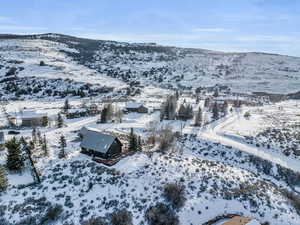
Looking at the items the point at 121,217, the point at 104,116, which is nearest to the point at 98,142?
the point at 121,217

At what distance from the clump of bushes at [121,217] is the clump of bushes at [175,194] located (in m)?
4.70

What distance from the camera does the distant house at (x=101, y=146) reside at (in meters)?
28.9

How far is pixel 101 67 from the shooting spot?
5197 inches

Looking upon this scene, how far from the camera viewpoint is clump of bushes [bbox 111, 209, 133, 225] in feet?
69.2

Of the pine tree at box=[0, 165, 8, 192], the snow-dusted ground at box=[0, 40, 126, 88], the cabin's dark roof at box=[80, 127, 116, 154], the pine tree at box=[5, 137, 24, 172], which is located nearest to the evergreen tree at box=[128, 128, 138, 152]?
the cabin's dark roof at box=[80, 127, 116, 154]

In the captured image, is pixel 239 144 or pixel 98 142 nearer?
pixel 98 142

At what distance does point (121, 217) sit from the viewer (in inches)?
843

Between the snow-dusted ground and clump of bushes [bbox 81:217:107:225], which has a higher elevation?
the snow-dusted ground

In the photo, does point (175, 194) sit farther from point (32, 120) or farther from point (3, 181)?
point (32, 120)

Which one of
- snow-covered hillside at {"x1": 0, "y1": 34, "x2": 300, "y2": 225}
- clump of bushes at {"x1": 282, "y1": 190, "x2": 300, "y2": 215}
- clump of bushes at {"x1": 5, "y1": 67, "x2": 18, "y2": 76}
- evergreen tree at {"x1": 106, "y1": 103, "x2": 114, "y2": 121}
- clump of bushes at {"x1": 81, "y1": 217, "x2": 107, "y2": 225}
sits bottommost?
clump of bushes at {"x1": 282, "y1": 190, "x2": 300, "y2": 215}

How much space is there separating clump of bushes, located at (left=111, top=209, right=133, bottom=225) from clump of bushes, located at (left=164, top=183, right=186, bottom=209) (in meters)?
4.70

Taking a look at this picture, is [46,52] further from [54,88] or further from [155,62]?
[155,62]

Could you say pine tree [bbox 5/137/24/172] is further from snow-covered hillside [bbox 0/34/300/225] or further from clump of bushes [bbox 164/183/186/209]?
clump of bushes [bbox 164/183/186/209]

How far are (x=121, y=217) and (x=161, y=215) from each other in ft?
13.5
